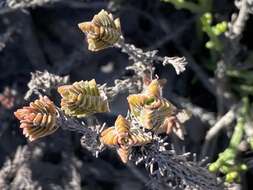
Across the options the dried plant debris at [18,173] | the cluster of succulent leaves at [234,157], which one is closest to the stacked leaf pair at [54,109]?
the cluster of succulent leaves at [234,157]

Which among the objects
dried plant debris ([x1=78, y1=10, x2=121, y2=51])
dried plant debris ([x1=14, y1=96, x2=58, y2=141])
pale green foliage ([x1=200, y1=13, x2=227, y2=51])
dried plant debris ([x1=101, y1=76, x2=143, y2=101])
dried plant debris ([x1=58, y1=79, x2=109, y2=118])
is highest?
pale green foliage ([x1=200, y1=13, x2=227, y2=51])

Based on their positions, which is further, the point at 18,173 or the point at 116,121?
the point at 18,173

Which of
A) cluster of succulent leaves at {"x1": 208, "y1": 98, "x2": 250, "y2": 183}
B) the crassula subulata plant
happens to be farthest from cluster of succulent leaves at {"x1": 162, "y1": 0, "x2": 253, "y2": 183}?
the crassula subulata plant

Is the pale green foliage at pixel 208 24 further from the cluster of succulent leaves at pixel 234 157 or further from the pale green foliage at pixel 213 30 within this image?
the cluster of succulent leaves at pixel 234 157

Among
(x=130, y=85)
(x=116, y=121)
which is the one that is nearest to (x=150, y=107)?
(x=116, y=121)

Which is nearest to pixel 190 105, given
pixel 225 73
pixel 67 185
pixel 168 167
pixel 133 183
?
pixel 225 73

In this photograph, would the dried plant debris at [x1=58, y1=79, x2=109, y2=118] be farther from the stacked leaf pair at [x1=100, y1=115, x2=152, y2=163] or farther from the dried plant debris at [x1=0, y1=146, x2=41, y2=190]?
the dried plant debris at [x1=0, y1=146, x2=41, y2=190]

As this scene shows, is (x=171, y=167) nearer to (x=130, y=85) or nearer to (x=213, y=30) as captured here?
(x=130, y=85)
